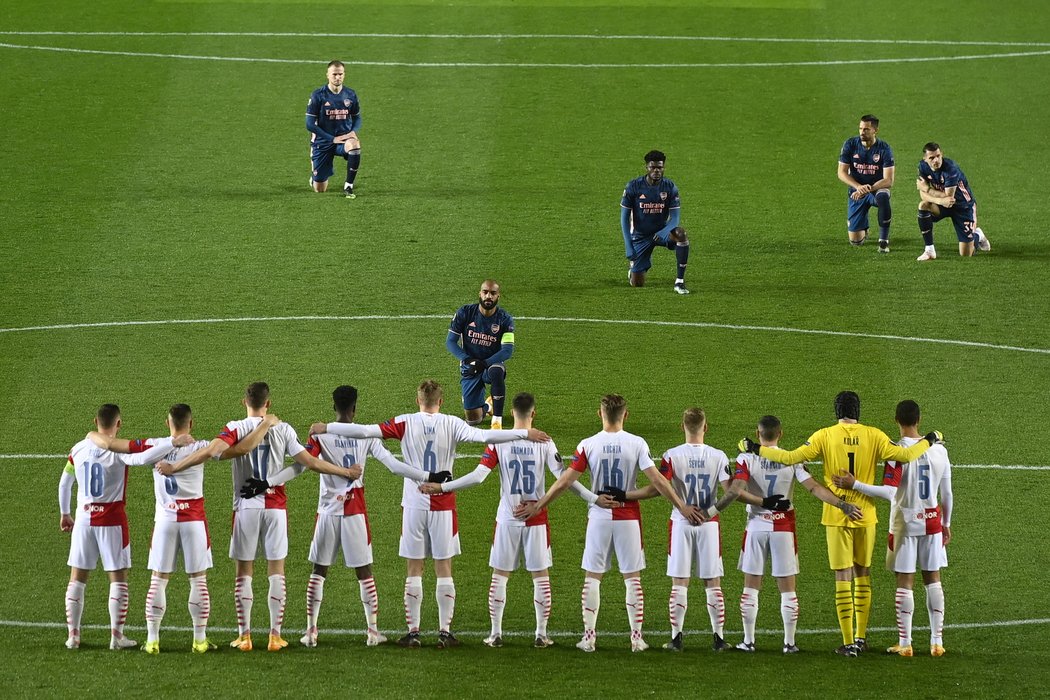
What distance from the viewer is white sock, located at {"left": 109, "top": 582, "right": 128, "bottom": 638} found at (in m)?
11.6

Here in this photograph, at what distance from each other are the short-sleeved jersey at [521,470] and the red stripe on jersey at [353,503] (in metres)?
0.97

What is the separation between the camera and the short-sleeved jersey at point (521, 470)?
11.9 metres

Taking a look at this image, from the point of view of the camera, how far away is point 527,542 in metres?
11.9

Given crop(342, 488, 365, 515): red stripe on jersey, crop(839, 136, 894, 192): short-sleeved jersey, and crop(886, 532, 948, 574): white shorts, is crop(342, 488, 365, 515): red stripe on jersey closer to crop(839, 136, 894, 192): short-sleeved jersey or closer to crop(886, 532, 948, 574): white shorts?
crop(886, 532, 948, 574): white shorts

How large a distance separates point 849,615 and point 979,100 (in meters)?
20.3

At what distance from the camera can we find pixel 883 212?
23.0m

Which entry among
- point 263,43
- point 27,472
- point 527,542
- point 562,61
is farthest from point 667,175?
point 527,542

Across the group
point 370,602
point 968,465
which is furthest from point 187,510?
point 968,465

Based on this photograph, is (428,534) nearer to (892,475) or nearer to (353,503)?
(353,503)

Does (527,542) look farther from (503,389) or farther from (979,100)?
(979,100)

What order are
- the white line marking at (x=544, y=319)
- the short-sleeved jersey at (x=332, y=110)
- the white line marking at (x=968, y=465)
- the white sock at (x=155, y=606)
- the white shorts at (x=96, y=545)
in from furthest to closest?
the short-sleeved jersey at (x=332, y=110) < the white line marking at (x=544, y=319) < the white line marking at (x=968, y=465) < the white shorts at (x=96, y=545) < the white sock at (x=155, y=606)

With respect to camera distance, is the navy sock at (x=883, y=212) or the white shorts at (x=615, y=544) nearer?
the white shorts at (x=615, y=544)

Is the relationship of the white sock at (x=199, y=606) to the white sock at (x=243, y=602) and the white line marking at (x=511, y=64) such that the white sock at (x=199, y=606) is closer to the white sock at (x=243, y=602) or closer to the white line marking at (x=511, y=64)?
the white sock at (x=243, y=602)

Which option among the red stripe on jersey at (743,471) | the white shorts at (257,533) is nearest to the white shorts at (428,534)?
the white shorts at (257,533)
